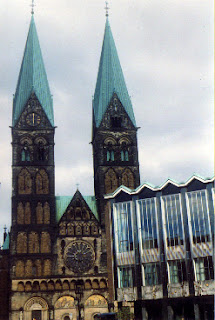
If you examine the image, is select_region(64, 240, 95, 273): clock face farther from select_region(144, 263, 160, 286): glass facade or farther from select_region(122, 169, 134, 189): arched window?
select_region(144, 263, 160, 286): glass facade

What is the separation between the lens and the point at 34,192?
7275 cm

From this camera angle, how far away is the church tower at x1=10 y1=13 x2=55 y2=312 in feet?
229

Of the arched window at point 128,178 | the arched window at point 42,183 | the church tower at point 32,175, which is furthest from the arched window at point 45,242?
the arched window at point 128,178

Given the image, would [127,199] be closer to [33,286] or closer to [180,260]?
[180,260]

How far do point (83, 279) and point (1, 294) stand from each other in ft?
35.4

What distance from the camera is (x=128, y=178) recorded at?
75438mm

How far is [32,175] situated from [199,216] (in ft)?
90.3

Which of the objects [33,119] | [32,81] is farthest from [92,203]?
[32,81]

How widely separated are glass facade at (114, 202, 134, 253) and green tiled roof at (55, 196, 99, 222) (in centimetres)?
1515

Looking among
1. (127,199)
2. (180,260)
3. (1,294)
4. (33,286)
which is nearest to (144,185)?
(127,199)

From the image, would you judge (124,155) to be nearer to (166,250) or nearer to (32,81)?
(32,81)

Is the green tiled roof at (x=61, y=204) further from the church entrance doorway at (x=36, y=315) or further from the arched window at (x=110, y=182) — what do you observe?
the church entrance doorway at (x=36, y=315)

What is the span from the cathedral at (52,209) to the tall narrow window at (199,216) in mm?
13973

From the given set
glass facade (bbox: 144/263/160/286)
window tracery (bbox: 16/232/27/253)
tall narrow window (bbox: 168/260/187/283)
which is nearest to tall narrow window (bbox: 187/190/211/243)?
tall narrow window (bbox: 168/260/187/283)
